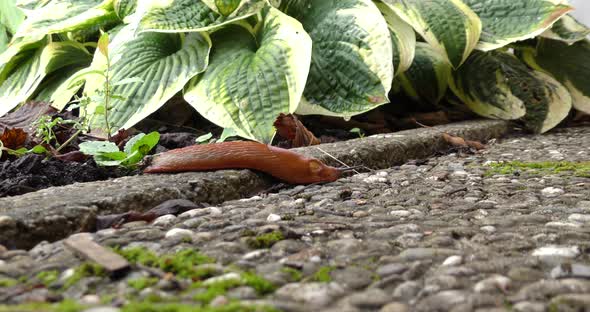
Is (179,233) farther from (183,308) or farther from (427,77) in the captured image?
(427,77)

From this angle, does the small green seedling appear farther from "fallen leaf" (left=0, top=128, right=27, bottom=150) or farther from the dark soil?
"fallen leaf" (left=0, top=128, right=27, bottom=150)

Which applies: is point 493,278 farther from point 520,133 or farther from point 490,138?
point 520,133

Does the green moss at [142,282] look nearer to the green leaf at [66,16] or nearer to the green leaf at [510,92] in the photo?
the green leaf at [66,16]

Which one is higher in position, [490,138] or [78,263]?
[78,263]

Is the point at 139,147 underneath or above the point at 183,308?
underneath

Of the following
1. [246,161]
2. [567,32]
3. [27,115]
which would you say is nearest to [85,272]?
[246,161]

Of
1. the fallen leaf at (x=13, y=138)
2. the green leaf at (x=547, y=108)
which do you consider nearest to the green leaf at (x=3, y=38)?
the fallen leaf at (x=13, y=138)

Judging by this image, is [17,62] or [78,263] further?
[17,62]

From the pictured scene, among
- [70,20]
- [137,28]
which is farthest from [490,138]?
[70,20]
